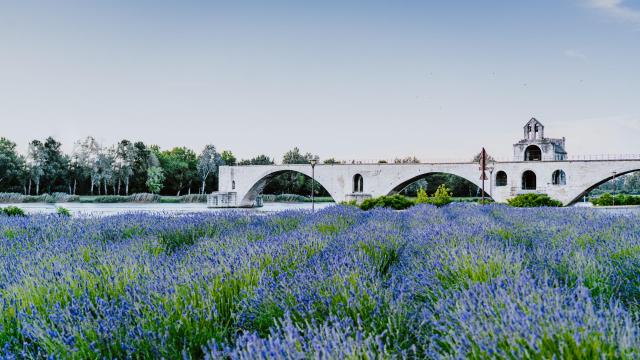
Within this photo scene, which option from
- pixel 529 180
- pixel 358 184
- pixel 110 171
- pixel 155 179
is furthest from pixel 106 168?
pixel 529 180

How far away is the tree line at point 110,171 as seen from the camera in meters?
50.6

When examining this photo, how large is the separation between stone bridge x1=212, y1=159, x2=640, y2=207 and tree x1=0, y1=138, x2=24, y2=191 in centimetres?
2144

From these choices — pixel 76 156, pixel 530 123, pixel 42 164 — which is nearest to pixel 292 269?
pixel 530 123

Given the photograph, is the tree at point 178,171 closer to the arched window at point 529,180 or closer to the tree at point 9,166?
the tree at point 9,166

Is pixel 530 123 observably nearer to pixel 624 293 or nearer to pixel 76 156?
pixel 624 293

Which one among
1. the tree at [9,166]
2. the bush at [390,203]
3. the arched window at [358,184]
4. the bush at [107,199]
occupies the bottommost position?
the bush at [107,199]

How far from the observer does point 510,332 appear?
5.12ft

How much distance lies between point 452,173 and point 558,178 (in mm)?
7404

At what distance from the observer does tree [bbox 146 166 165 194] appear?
2096 inches

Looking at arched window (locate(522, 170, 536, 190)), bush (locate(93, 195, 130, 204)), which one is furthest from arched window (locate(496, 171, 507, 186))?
bush (locate(93, 195, 130, 204))

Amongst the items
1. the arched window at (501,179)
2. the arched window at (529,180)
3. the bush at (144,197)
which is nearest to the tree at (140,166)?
the bush at (144,197)

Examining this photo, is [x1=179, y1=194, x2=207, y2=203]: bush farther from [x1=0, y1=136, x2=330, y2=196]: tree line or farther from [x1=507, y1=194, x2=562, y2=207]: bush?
[x1=507, y1=194, x2=562, y2=207]: bush

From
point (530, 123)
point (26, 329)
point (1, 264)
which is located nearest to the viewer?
point (26, 329)

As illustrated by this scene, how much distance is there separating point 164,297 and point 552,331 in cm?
170
